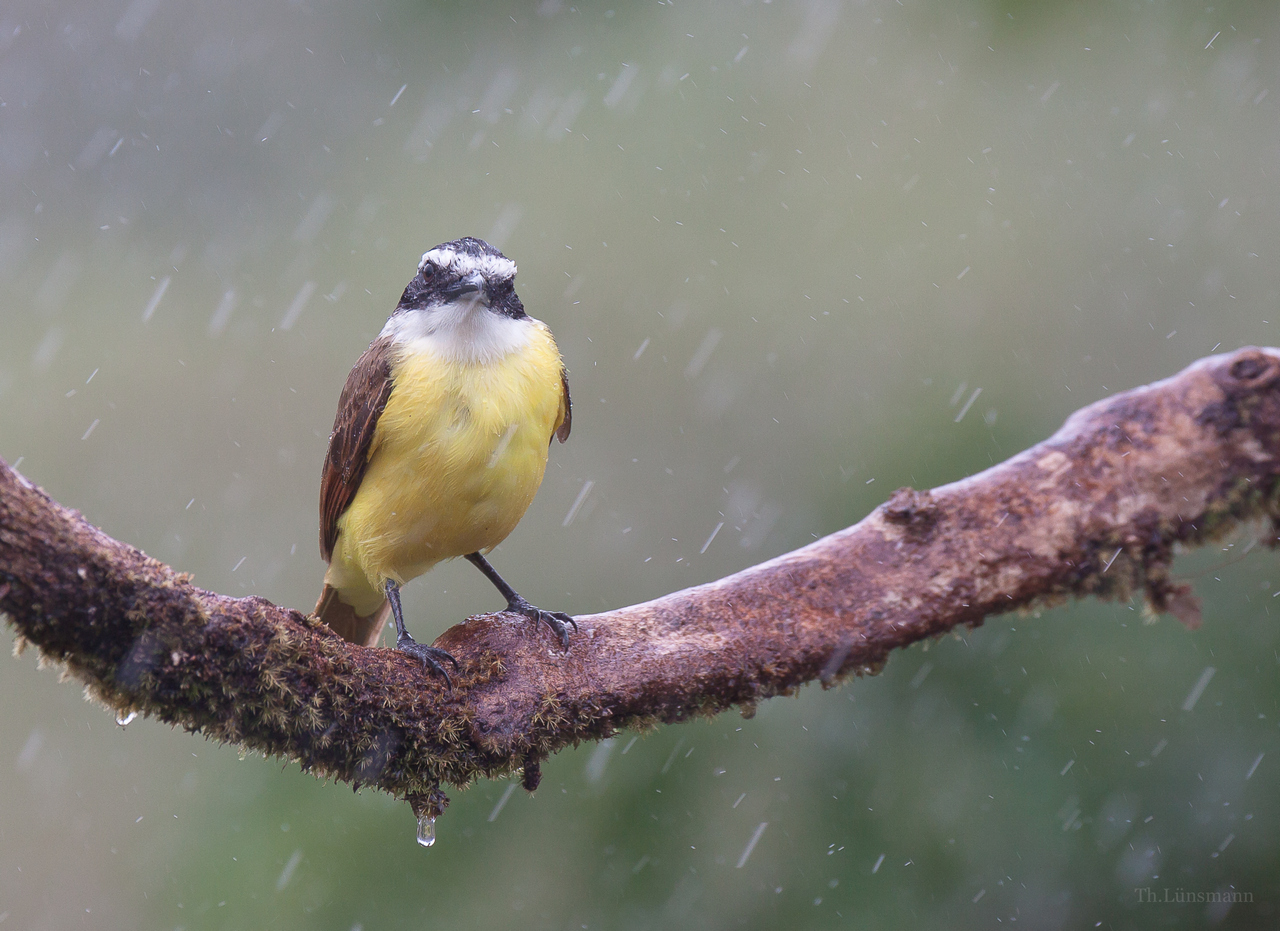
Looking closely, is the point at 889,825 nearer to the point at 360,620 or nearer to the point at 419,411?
the point at 360,620

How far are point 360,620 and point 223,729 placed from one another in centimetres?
170

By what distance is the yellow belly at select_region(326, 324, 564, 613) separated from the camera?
321 centimetres

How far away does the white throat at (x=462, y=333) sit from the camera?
332 cm

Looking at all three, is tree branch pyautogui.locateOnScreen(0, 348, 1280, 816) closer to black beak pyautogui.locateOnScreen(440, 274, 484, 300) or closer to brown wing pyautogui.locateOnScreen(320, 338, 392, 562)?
brown wing pyautogui.locateOnScreen(320, 338, 392, 562)

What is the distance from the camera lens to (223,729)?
2422 mm

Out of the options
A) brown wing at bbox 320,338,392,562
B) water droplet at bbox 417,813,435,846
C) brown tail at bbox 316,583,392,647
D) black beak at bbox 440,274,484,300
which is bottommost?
brown tail at bbox 316,583,392,647

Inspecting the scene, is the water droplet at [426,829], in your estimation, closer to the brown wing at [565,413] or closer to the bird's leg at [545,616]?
the bird's leg at [545,616]

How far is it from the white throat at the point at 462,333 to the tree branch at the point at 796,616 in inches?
35.6

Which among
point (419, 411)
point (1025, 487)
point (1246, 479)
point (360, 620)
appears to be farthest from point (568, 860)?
point (1246, 479)

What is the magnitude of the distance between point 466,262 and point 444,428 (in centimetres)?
64

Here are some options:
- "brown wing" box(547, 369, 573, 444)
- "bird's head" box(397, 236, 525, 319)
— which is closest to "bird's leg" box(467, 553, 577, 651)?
"brown wing" box(547, 369, 573, 444)

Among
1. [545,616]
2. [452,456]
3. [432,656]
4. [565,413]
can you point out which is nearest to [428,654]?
[432,656]

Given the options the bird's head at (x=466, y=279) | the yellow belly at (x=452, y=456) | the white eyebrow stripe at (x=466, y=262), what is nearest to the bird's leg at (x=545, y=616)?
the yellow belly at (x=452, y=456)

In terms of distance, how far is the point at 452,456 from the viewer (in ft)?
10.4
